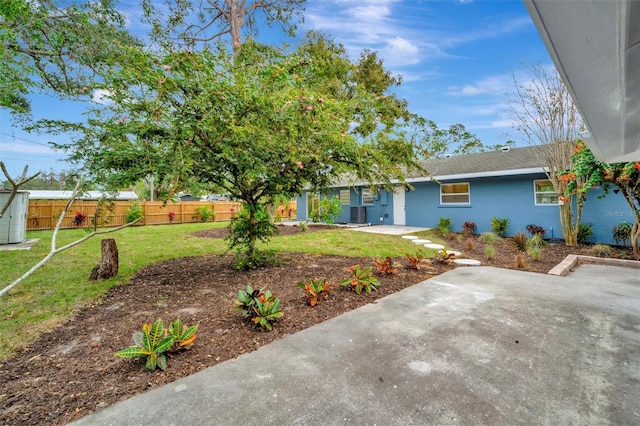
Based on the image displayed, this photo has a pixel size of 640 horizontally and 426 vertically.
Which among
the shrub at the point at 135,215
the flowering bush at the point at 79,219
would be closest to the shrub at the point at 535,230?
the shrub at the point at 135,215

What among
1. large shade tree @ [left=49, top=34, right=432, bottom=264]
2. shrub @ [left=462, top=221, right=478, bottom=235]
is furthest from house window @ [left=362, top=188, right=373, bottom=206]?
large shade tree @ [left=49, top=34, right=432, bottom=264]

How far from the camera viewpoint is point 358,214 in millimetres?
15445

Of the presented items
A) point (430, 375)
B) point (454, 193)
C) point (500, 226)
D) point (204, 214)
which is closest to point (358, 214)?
point (454, 193)

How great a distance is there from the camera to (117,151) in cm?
357

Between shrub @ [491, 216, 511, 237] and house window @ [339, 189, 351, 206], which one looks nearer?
shrub @ [491, 216, 511, 237]

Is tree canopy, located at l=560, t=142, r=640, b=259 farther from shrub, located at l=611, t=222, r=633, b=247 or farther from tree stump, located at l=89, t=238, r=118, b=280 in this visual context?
tree stump, located at l=89, t=238, r=118, b=280

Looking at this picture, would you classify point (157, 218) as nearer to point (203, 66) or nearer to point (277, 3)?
point (277, 3)

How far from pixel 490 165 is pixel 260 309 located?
438 inches

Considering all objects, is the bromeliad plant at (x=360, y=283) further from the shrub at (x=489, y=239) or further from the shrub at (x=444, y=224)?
the shrub at (x=444, y=224)

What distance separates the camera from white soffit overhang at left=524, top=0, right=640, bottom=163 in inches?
40.6

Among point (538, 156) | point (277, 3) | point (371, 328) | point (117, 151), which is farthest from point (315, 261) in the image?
point (277, 3)

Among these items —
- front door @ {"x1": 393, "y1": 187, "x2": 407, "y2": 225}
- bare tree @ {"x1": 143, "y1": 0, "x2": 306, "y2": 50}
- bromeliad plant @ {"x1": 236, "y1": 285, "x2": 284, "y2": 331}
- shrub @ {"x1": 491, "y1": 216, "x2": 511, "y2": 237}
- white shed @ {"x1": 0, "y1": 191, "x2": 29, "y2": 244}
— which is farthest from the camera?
front door @ {"x1": 393, "y1": 187, "x2": 407, "y2": 225}

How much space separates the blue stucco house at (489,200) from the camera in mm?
8516

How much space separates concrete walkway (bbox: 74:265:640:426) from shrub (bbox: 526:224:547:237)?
6.56 metres
